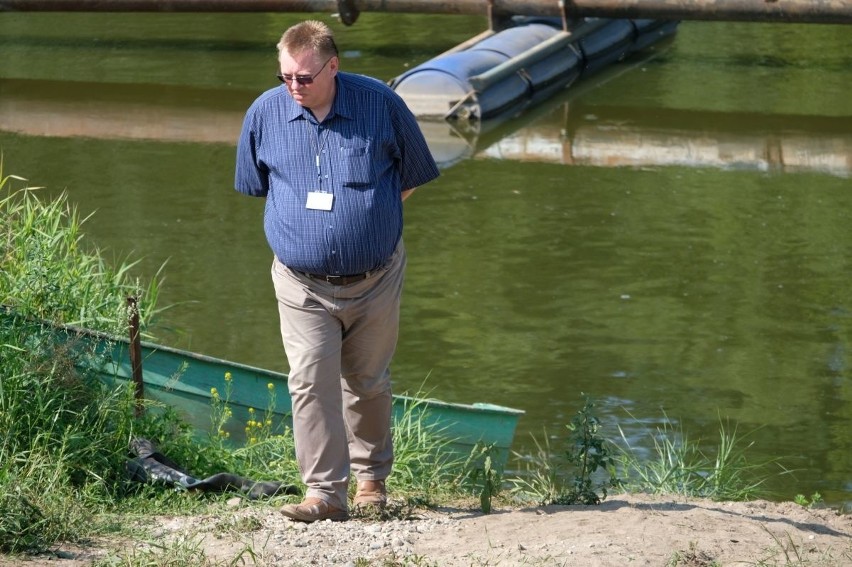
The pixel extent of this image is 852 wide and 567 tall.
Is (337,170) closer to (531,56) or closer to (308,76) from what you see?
(308,76)

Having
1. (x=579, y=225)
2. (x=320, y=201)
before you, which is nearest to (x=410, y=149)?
(x=320, y=201)

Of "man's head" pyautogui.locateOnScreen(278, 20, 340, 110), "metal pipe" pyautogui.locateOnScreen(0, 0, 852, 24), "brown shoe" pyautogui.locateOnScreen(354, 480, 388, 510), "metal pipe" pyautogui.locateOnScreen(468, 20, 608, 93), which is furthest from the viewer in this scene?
"metal pipe" pyautogui.locateOnScreen(0, 0, 852, 24)

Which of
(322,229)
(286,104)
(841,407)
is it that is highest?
(286,104)

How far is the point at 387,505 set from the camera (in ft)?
17.4

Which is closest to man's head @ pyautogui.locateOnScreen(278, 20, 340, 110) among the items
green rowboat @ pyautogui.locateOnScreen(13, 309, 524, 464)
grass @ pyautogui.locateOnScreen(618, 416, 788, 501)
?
green rowboat @ pyautogui.locateOnScreen(13, 309, 524, 464)

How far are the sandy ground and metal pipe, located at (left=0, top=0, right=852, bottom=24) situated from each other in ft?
36.3

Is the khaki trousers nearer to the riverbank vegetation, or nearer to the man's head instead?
the riverbank vegetation

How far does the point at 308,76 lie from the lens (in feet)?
15.8

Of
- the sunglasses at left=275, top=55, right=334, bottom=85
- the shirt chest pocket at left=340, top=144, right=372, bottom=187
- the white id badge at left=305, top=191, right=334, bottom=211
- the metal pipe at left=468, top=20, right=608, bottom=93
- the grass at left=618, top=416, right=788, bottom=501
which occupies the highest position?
the sunglasses at left=275, top=55, right=334, bottom=85

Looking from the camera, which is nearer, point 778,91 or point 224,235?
point 224,235

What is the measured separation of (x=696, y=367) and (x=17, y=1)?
39.7 feet

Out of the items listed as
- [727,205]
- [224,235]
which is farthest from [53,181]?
[727,205]

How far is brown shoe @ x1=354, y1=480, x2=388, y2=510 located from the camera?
5.21 metres

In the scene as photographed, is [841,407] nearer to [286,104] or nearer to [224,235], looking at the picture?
[286,104]
